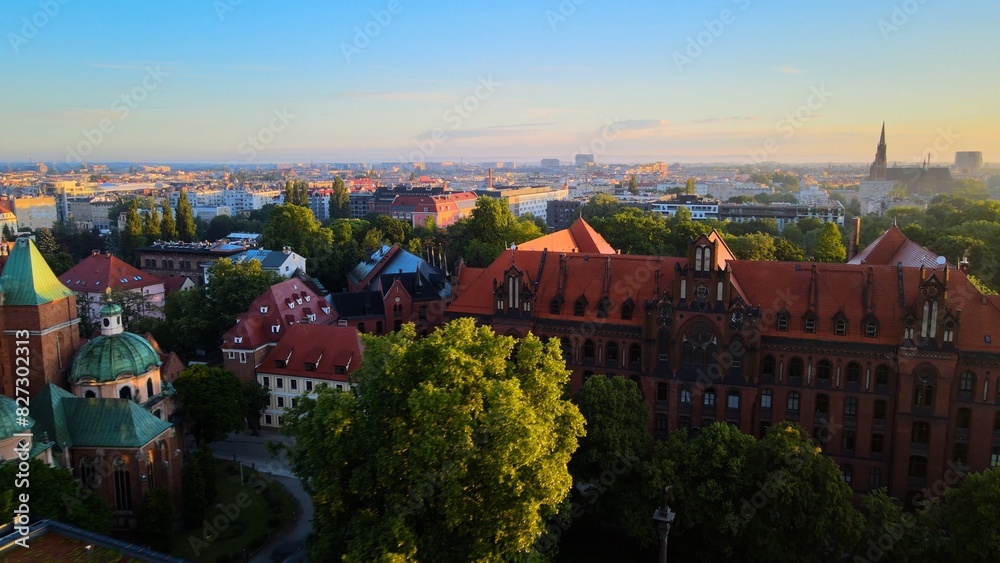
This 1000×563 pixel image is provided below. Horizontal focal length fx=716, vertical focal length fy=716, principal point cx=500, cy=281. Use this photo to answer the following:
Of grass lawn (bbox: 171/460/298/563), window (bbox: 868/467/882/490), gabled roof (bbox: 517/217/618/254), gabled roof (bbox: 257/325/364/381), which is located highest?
gabled roof (bbox: 517/217/618/254)

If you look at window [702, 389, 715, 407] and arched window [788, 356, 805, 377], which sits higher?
arched window [788, 356, 805, 377]

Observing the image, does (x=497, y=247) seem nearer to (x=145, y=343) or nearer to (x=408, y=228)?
(x=408, y=228)

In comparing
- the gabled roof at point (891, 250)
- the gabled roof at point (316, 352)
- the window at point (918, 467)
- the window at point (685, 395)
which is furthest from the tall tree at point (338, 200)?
the window at point (918, 467)

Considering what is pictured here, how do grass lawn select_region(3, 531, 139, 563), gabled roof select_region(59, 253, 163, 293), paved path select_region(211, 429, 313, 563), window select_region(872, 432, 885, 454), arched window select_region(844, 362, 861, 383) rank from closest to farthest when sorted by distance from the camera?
grass lawn select_region(3, 531, 139, 563)
paved path select_region(211, 429, 313, 563)
window select_region(872, 432, 885, 454)
arched window select_region(844, 362, 861, 383)
gabled roof select_region(59, 253, 163, 293)

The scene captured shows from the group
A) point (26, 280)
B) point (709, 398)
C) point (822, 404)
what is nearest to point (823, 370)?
point (822, 404)

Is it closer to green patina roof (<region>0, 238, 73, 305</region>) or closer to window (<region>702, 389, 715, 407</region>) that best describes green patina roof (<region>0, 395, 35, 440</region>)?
green patina roof (<region>0, 238, 73, 305</region>)

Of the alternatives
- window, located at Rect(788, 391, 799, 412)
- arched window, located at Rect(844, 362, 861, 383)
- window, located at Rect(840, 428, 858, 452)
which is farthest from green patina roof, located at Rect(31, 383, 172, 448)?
arched window, located at Rect(844, 362, 861, 383)

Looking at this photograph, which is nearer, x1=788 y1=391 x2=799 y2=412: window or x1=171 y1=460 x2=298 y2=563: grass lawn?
x1=171 y1=460 x2=298 y2=563: grass lawn
